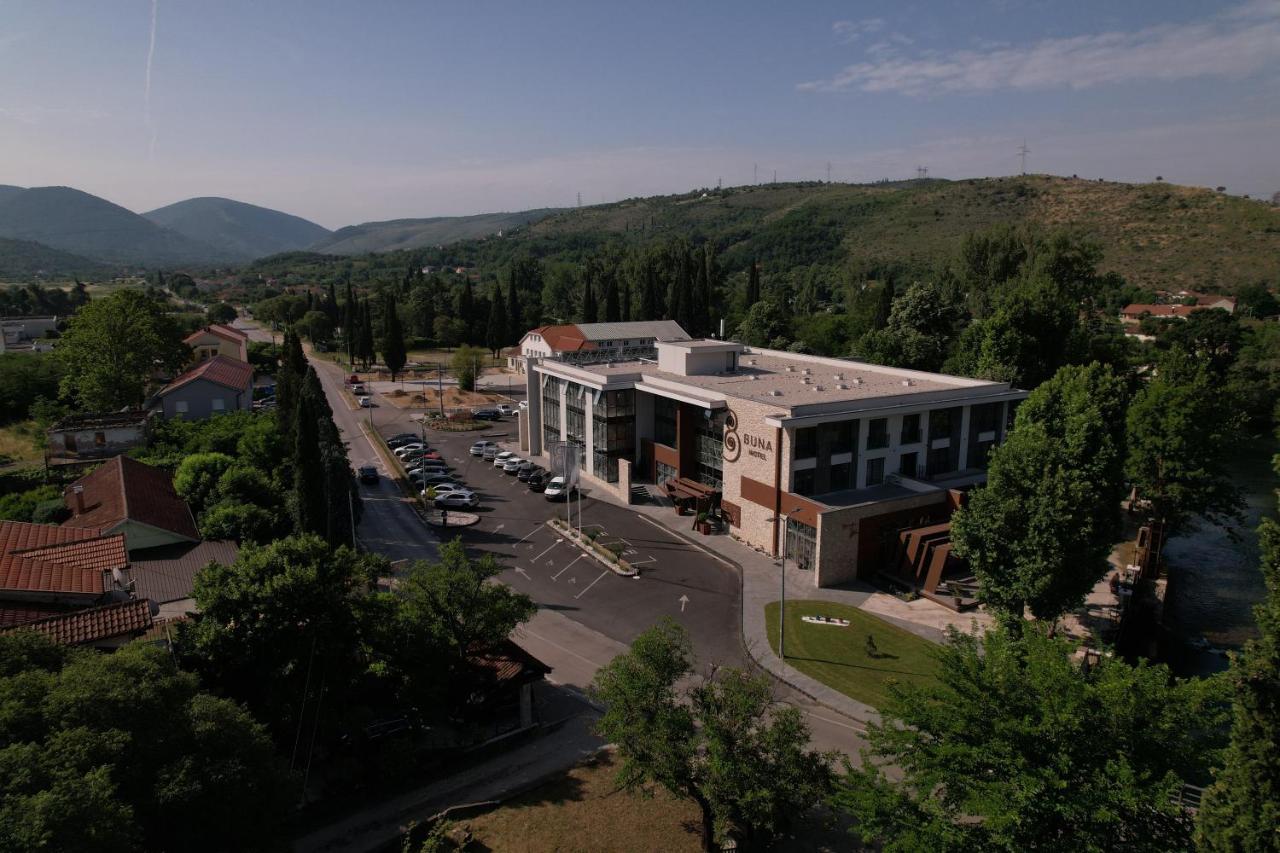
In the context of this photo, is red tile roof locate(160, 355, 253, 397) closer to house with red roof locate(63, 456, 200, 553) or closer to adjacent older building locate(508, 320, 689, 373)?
house with red roof locate(63, 456, 200, 553)

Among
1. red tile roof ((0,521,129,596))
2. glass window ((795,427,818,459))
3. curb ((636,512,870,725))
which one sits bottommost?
curb ((636,512,870,725))

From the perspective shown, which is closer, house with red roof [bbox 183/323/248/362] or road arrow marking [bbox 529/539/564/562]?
road arrow marking [bbox 529/539/564/562]

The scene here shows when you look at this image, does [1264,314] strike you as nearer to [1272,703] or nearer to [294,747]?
[1272,703]

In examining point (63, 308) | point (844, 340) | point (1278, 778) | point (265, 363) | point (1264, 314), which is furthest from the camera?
point (63, 308)

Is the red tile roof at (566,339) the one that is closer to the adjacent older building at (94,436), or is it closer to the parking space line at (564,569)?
the adjacent older building at (94,436)

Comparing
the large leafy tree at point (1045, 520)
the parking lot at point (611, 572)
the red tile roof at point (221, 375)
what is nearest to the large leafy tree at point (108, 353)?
the red tile roof at point (221, 375)

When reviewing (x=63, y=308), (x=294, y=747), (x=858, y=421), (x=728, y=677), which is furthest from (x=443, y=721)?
(x=63, y=308)

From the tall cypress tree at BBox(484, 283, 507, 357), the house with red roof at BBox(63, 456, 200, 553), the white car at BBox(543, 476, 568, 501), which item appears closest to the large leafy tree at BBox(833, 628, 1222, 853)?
the house with red roof at BBox(63, 456, 200, 553)

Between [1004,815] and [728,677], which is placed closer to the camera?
[1004,815]
